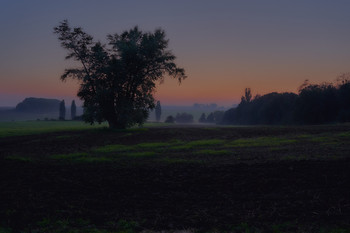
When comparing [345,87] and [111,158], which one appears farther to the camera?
[345,87]

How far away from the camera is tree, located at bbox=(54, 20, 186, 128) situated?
111 feet

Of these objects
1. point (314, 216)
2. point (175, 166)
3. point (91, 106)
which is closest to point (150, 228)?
point (314, 216)

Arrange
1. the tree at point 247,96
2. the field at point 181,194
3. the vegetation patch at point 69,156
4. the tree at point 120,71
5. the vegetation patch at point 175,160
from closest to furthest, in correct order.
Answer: the field at point 181,194
the vegetation patch at point 175,160
the vegetation patch at point 69,156
the tree at point 120,71
the tree at point 247,96

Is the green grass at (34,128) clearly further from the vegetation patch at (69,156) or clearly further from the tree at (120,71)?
the vegetation patch at (69,156)

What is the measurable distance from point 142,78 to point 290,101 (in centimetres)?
7701

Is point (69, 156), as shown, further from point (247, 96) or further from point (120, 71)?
point (247, 96)

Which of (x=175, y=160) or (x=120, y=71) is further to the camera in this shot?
(x=120, y=71)

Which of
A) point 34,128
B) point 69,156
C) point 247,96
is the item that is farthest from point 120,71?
point 247,96

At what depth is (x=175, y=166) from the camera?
13453mm

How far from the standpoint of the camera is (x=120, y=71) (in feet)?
112

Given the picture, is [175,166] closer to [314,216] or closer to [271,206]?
[271,206]

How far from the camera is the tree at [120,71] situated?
33969 millimetres

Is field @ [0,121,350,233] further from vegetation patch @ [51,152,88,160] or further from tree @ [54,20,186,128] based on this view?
tree @ [54,20,186,128]

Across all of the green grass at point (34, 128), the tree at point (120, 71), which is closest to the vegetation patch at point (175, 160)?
the tree at point (120, 71)
